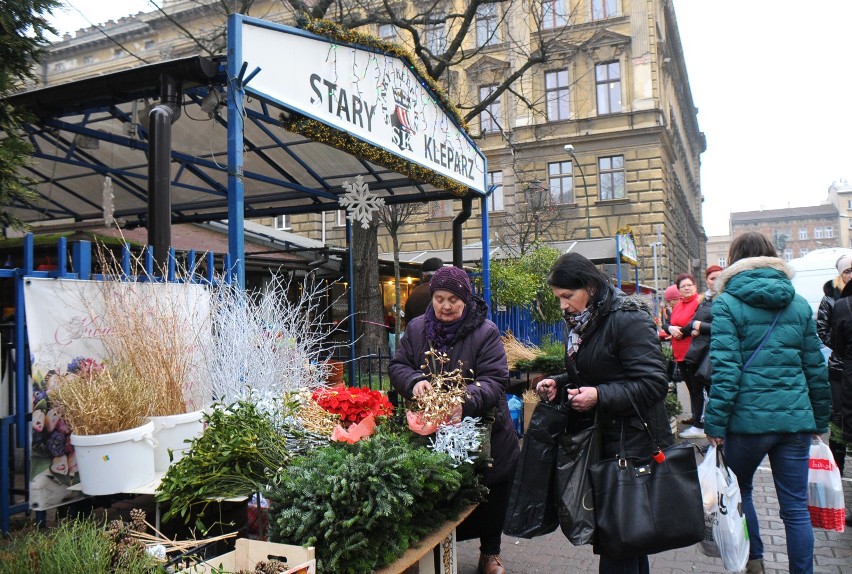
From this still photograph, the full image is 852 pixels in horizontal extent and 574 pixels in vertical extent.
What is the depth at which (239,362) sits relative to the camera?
3189 millimetres

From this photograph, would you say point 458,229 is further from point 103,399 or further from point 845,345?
point 103,399

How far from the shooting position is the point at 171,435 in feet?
9.78

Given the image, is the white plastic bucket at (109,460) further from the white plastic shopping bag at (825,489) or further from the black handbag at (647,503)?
the white plastic shopping bag at (825,489)

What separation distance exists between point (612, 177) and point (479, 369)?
24614 millimetres

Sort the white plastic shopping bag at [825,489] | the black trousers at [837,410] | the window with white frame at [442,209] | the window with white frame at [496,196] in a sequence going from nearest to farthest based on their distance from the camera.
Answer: the white plastic shopping bag at [825,489] → the black trousers at [837,410] → the window with white frame at [496,196] → the window with white frame at [442,209]

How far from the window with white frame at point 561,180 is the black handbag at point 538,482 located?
24542 mm

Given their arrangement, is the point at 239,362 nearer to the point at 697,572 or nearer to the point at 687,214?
the point at 697,572

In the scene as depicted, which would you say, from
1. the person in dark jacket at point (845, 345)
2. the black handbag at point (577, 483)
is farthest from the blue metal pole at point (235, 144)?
the person in dark jacket at point (845, 345)

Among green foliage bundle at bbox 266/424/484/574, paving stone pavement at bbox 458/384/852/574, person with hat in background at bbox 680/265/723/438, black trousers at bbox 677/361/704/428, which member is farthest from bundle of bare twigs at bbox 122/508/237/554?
black trousers at bbox 677/361/704/428

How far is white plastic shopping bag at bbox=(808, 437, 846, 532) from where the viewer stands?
3.32 meters

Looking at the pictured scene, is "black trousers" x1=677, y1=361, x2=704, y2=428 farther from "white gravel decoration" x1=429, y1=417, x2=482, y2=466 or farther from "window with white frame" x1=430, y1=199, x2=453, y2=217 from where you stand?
"window with white frame" x1=430, y1=199, x2=453, y2=217

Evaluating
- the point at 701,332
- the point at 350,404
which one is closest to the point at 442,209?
the point at 701,332

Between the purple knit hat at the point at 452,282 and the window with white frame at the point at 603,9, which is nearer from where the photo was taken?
the purple knit hat at the point at 452,282

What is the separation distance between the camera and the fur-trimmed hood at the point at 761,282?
3.13 meters
